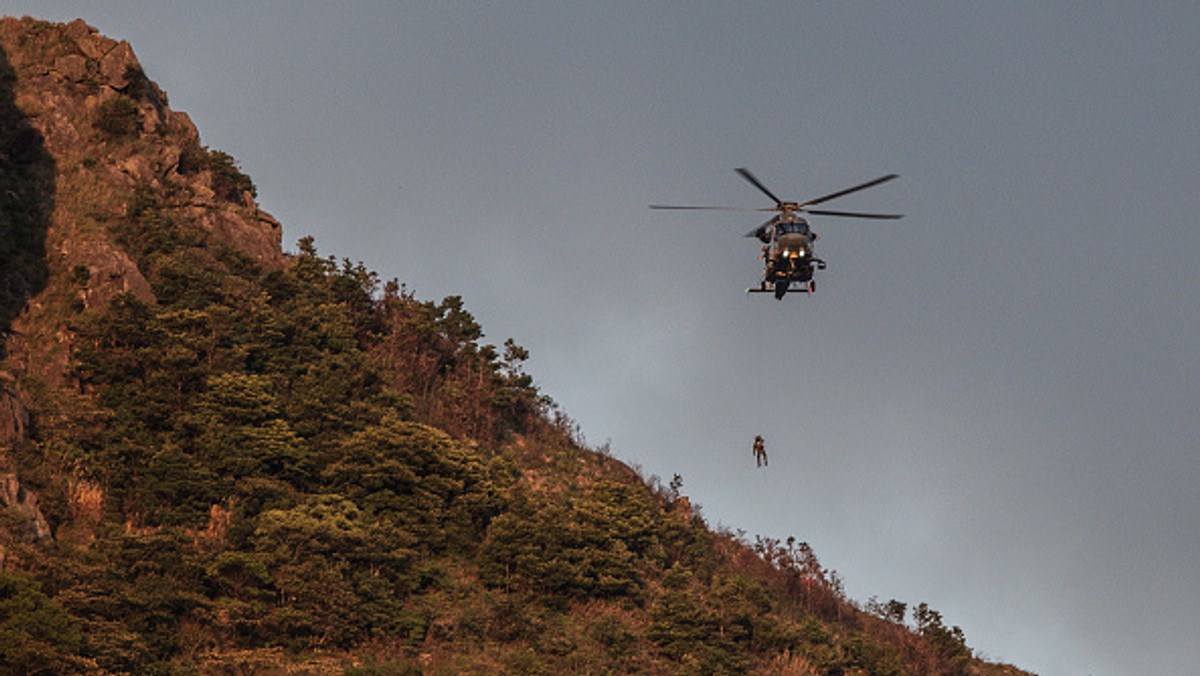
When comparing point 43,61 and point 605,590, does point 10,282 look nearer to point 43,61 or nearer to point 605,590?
point 43,61

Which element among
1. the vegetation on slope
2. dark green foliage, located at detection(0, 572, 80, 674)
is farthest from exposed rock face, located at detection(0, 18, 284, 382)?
dark green foliage, located at detection(0, 572, 80, 674)

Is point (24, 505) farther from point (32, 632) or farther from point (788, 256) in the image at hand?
point (788, 256)

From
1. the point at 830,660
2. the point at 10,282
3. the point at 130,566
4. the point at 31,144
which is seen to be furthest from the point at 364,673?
the point at 31,144

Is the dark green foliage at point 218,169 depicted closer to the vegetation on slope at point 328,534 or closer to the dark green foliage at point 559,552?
the vegetation on slope at point 328,534

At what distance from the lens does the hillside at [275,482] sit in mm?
32125

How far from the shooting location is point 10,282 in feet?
140

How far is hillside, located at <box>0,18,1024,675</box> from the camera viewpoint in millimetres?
32125

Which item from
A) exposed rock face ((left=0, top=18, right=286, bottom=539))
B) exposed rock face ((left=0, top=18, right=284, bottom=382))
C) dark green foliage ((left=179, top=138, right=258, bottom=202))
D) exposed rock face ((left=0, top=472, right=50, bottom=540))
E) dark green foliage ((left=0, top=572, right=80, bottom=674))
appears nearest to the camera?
dark green foliage ((left=0, top=572, right=80, bottom=674))

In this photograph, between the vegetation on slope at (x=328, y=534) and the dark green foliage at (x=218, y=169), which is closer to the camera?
the vegetation on slope at (x=328, y=534)

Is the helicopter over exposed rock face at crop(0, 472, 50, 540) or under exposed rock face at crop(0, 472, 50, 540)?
over

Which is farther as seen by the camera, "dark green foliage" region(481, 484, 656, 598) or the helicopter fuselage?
"dark green foliage" region(481, 484, 656, 598)

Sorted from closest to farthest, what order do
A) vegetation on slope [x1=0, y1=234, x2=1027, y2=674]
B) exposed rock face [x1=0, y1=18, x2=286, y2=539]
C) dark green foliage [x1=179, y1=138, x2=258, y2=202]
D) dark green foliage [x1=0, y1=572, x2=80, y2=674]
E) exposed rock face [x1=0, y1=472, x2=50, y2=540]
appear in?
dark green foliage [x1=0, y1=572, x2=80, y2=674], exposed rock face [x1=0, y1=472, x2=50, y2=540], vegetation on slope [x1=0, y1=234, x2=1027, y2=674], exposed rock face [x1=0, y1=18, x2=286, y2=539], dark green foliage [x1=179, y1=138, x2=258, y2=202]

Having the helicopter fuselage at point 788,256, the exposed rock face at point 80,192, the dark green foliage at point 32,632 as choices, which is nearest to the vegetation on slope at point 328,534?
the dark green foliage at point 32,632

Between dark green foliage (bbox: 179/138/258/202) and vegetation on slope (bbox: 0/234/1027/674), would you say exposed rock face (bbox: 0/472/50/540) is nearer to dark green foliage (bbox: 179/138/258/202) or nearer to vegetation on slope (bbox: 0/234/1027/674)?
vegetation on slope (bbox: 0/234/1027/674)
